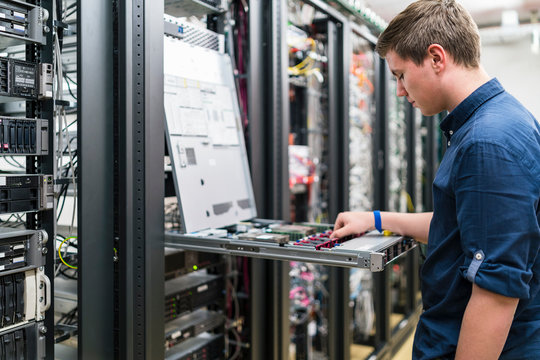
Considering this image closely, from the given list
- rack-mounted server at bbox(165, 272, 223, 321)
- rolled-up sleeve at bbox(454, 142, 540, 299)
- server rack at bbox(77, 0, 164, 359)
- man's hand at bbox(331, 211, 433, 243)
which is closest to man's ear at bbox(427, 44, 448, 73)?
rolled-up sleeve at bbox(454, 142, 540, 299)

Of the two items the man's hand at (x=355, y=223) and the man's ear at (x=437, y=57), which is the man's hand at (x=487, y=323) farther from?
the man's hand at (x=355, y=223)

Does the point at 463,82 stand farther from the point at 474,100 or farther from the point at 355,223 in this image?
the point at 355,223

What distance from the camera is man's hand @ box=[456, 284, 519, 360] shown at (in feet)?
3.26

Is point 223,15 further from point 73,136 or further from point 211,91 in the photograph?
point 73,136

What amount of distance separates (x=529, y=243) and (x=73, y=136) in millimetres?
1591

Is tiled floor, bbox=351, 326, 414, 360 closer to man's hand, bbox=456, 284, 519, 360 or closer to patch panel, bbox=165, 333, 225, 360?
patch panel, bbox=165, 333, 225, 360

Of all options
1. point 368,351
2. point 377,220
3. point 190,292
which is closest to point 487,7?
point 368,351

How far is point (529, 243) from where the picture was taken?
97 cm

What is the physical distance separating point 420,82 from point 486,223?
0.38 meters

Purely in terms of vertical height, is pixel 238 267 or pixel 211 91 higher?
pixel 211 91

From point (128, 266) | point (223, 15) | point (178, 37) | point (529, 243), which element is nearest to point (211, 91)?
point (178, 37)

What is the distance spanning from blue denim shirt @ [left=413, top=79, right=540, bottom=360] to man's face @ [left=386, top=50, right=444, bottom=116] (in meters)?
0.06

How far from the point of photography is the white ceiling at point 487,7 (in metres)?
5.15

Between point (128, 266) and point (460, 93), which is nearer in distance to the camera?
point (460, 93)
